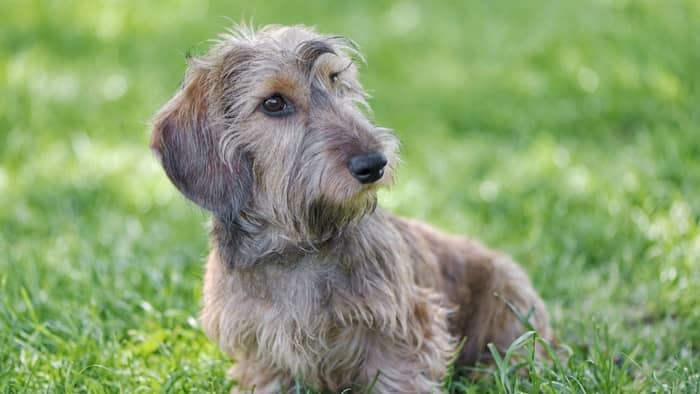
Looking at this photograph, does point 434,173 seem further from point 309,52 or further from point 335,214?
point 335,214

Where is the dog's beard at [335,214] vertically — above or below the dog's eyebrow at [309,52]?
below

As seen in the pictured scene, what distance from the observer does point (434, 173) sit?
7.98 m

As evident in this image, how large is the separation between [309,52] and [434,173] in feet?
12.9

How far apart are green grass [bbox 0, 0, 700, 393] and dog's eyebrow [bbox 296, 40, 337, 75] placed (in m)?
1.36

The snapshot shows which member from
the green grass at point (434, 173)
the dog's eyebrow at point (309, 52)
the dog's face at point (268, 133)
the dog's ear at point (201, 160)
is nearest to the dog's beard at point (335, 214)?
the dog's face at point (268, 133)

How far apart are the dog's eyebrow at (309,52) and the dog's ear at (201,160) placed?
1.53ft

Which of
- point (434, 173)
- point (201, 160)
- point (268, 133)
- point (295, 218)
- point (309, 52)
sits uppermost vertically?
point (309, 52)

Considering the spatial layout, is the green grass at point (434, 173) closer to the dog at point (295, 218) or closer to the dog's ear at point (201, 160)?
the dog at point (295, 218)

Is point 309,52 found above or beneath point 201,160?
above

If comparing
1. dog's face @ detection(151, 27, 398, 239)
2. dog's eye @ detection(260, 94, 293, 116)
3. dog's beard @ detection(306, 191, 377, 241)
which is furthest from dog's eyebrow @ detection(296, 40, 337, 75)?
dog's beard @ detection(306, 191, 377, 241)

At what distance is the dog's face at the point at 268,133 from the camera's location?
4.05m

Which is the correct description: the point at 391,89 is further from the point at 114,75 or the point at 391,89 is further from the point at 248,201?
the point at 248,201

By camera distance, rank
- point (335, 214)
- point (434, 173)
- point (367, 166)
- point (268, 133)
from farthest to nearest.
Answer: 1. point (434, 173)
2. point (268, 133)
3. point (335, 214)
4. point (367, 166)

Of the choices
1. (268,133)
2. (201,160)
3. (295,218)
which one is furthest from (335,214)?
(201,160)
